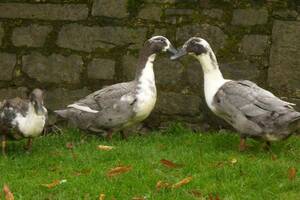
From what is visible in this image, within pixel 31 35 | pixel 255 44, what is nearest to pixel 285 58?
pixel 255 44

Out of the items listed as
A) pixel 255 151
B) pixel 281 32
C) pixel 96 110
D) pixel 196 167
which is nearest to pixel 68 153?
pixel 96 110

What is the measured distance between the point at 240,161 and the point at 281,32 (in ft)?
6.90

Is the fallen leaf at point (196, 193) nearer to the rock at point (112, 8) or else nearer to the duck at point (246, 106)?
the duck at point (246, 106)

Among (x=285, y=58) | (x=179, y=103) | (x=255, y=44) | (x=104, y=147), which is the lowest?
(x=104, y=147)

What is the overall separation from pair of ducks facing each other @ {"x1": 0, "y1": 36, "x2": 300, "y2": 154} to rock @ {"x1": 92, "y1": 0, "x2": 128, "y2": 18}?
766 mm

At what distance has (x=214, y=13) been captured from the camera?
7879 millimetres

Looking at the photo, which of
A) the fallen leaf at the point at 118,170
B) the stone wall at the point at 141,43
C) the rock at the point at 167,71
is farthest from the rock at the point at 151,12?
the fallen leaf at the point at 118,170

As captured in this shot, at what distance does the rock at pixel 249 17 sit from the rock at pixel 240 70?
444mm

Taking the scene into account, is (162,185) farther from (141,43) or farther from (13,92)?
(13,92)

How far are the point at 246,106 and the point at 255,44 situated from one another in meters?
1.39

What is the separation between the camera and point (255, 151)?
6.75 metres

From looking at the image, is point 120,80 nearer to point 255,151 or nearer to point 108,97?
point 108,97

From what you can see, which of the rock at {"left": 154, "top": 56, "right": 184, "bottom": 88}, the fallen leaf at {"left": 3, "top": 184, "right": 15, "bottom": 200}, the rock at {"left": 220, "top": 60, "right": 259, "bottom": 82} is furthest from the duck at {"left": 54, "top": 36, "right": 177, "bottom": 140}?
the fallen leaf at {"left": 3, "top": 184, "right": 15, "bottom": 200}

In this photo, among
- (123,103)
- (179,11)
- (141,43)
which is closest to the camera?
(123,103)
